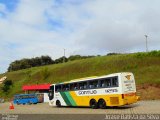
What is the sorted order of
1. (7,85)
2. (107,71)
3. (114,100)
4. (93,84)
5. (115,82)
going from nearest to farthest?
1. (115,82)
2. (114,100)
3. (93,84)
4. (107,71)
5. (7,85)

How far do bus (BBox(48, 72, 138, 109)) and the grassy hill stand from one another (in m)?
14.2

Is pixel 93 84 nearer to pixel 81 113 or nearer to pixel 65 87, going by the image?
pixel 65 87

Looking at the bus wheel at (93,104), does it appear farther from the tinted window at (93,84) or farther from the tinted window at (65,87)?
the tinted window at (65,87)

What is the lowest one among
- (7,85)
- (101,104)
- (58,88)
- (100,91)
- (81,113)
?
(81,113)

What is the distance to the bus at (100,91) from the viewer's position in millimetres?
29406

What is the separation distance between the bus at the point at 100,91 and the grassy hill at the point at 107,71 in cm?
1415

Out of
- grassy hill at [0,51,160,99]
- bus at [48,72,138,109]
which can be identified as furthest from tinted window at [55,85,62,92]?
grassy hill at [0,51,160,99]

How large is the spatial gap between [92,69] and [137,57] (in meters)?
10.7

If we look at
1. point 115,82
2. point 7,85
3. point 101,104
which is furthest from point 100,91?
point 7,85

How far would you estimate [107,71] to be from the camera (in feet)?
226

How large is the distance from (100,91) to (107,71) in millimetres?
37633

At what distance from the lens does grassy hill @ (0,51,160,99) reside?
178ft

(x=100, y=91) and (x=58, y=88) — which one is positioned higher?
(x=58, y=88)

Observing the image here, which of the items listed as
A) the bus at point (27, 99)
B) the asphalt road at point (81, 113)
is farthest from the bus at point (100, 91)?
the bus at point (27, 99)
